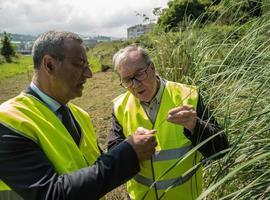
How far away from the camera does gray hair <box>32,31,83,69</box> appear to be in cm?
174

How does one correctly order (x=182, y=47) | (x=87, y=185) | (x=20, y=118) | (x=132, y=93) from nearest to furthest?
1. (x=87, y=185)
2. (x=20, y=118)
3. (x=132, y=93)
4. (x=182, y=47)

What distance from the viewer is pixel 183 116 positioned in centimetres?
180

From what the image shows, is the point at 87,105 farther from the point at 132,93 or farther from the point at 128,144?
the point at 128,144

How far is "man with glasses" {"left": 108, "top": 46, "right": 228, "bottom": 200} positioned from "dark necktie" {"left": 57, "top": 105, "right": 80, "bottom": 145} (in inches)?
14.6

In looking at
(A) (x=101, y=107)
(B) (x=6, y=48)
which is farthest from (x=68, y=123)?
(B) (x=6, y=48)

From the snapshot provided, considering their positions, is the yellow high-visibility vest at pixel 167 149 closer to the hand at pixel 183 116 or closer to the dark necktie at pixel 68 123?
the hand at pixel 183 116

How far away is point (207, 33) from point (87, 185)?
250 cm

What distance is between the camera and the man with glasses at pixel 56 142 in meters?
1.45

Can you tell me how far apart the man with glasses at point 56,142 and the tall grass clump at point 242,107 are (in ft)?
1.20

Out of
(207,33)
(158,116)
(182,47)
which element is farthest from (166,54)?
(158,116)

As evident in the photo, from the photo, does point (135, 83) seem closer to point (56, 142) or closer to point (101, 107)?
point (56, 142)

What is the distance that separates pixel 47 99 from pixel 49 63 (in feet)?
0.52

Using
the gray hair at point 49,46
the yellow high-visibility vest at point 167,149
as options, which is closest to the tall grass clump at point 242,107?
the yellow high-visibility vest at point 167,149

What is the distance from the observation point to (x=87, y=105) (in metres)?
10.0
